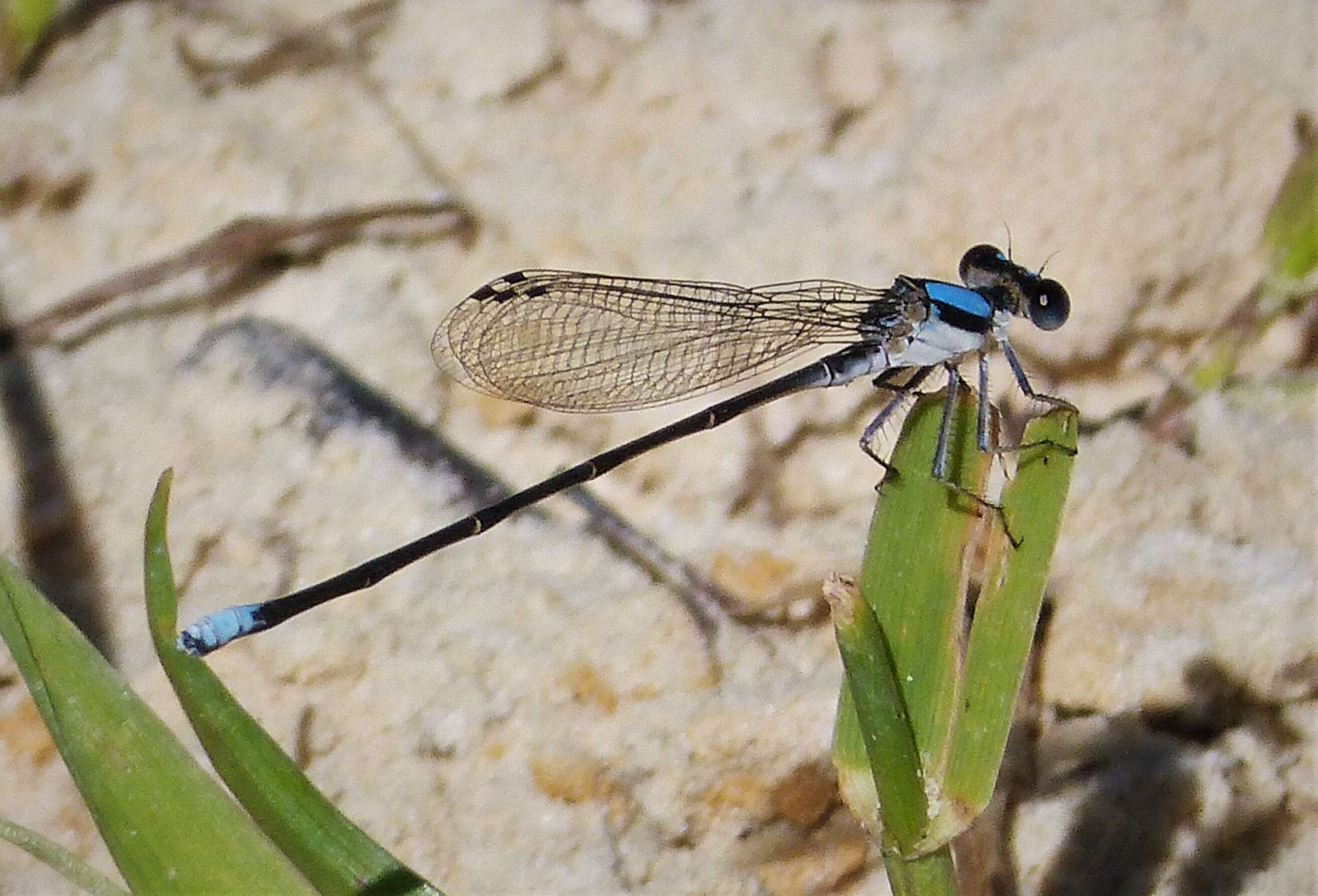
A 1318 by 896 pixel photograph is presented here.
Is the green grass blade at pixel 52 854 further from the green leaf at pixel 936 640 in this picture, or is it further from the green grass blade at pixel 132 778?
the green leaf at pixel 936 640

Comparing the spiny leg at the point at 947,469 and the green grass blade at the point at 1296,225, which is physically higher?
the green grass blade at the point at 1296,225

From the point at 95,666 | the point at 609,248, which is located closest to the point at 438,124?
the point at 609,248

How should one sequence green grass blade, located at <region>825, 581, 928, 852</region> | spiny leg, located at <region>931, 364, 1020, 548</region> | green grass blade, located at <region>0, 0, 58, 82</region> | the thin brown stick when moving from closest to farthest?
green grass blade, located at <region>825, 581, 928, 852</region>
spiny leg, located at <region>931, 364, 1020, 548</region>
the thin brown stick
green grass blade, located at <region>0, 0, 58, 82</region>

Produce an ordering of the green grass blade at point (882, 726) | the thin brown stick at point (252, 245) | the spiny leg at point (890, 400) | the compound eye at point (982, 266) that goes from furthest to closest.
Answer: the thin brown stick at point (252, 245), the compound eye at point (982, 266), the spiny leg at point (890, 400), the green grass blade at point (882, 726)

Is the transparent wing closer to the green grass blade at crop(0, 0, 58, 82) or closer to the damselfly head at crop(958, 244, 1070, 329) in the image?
the damselfly head at crop(958, 244, 1070, 329)

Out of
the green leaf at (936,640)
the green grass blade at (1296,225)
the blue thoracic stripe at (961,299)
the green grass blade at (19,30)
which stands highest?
the green grass blade at (19,30)

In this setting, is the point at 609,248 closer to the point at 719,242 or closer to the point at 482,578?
the point at 719,242

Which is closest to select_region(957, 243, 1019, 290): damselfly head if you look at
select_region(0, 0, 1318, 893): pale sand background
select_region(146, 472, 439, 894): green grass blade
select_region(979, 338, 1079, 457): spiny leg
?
select_region(979, 338, 1079, 457): spiny leg

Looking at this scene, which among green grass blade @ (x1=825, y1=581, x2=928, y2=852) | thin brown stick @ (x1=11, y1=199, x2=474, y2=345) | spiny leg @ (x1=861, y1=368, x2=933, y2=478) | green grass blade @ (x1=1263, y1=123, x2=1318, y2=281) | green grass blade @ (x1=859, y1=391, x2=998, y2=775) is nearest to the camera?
green grass blade @ (x1=825, y1=581, x2=928, y2=852)

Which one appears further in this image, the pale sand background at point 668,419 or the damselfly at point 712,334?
the damselfly at point 712,334

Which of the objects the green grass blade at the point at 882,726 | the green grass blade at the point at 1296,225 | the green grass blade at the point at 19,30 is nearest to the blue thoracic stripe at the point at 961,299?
the green grass blade at the point at 1296,225
